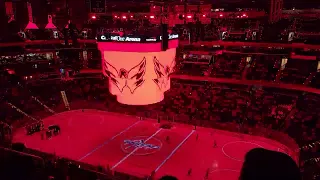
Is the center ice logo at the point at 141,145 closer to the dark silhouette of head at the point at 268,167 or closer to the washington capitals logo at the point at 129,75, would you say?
the washington capitals logo at the point at 129,75

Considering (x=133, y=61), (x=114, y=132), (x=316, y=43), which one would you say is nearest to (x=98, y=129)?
(x=114, y=132)

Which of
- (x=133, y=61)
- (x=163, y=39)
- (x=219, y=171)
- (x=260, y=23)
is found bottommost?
(x=219, y=171)

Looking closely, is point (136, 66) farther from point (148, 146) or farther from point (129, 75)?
point (148, 146)

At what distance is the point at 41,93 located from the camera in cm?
2303

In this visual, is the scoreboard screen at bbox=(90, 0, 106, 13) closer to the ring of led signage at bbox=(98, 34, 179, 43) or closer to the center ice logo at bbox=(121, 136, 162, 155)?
the ring of led signage at bbox=(98, 34, 179, 43)

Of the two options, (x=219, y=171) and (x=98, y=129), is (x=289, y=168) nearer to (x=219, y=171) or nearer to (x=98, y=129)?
(x=219, y=171)

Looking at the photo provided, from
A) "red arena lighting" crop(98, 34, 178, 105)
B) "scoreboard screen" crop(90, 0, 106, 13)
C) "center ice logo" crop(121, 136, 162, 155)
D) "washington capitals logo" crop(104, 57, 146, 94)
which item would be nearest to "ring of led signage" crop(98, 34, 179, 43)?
"red arena lighting" crop(98, 34, 178, 105)

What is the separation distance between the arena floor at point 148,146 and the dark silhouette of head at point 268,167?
376 inches

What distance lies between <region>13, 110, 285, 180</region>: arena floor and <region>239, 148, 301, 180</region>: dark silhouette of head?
31.3 feet

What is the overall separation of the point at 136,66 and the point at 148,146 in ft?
32.8

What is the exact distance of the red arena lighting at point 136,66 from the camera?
5.68 meters

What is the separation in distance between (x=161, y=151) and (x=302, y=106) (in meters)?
10.7

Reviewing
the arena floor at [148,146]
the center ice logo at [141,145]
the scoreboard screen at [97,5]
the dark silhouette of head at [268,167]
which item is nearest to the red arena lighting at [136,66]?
the scoreboard screen at [97,5]

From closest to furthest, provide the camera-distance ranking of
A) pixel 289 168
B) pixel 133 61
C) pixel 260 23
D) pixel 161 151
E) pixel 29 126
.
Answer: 1. pixel 289 168
2. pixel 133 61
3. pixel 161 151
4. pixel 29 126
5. pixel 260 23
